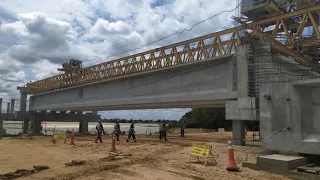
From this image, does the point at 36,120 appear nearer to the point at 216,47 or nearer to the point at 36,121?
the point at 36,121

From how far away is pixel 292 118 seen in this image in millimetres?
11398

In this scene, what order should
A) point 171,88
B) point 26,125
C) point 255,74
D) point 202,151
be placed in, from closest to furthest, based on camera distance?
point 202,151 < point 255,74 < point 171,88 < point 26,125

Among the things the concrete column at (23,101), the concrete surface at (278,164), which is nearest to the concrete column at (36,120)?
the concrete column at (23,101)

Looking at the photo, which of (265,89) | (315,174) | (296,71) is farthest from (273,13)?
(315,174)

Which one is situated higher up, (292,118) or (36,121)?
(292,118)

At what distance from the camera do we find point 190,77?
2045 centimetres

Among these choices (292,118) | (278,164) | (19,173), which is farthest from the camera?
(292,118)

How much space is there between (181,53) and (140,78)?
14.9ft

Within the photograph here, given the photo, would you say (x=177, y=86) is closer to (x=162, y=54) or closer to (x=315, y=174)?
(x=162, y=54)

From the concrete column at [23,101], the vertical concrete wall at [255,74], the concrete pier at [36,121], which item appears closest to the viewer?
the vertical concrete wall at [255,74]

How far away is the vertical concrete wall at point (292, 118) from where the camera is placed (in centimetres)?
1080

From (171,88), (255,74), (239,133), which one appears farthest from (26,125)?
(255,74)

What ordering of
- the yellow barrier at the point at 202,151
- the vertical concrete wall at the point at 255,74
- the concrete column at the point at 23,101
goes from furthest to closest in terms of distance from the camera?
the concrete column at the point at 23,101 < the vertical concrete wall at the point at 255,74 < the yellow barrier at the point at 202,151

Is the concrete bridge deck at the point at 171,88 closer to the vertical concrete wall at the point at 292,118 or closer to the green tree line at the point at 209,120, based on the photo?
the vertical concrete wall at the point at 292,118
